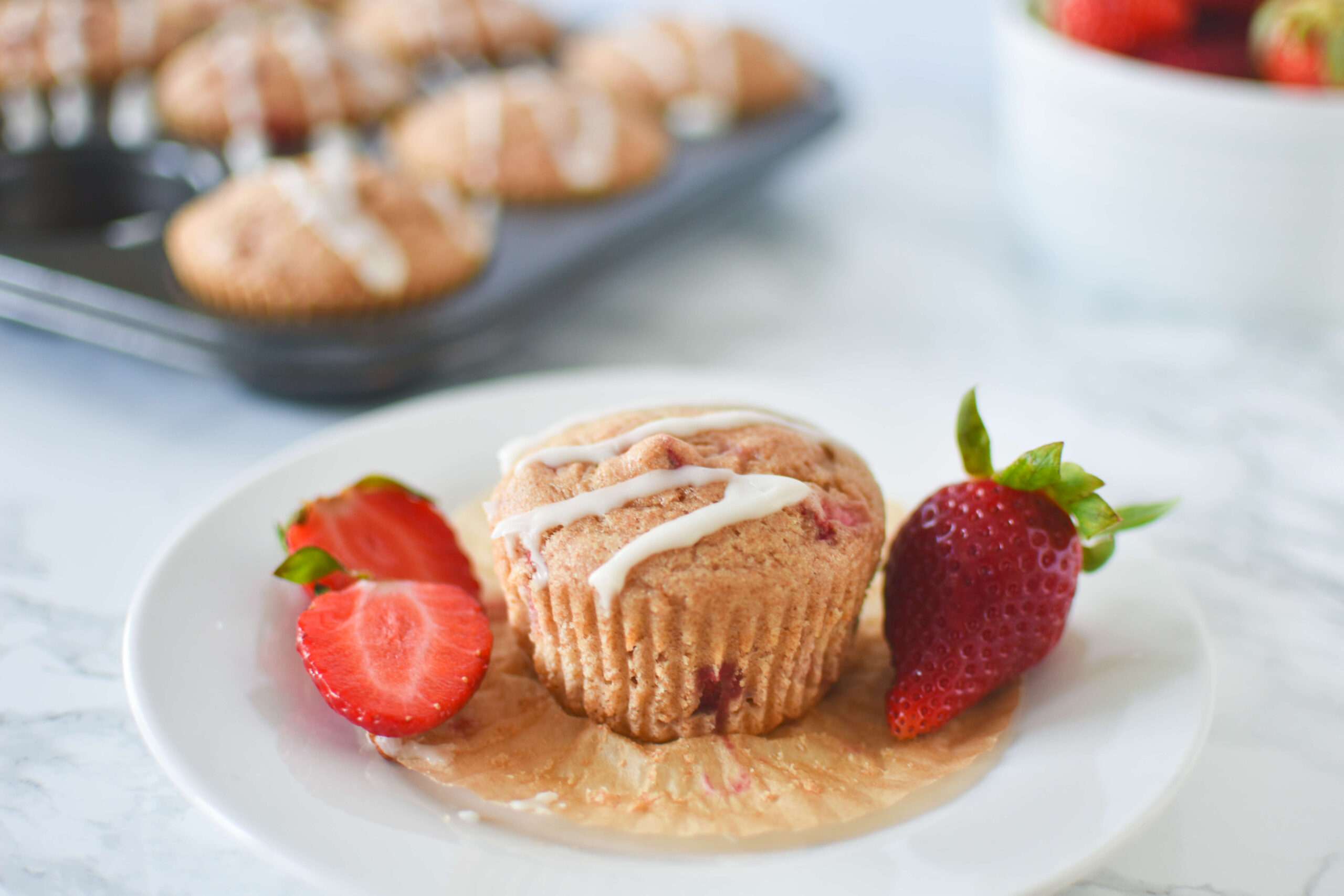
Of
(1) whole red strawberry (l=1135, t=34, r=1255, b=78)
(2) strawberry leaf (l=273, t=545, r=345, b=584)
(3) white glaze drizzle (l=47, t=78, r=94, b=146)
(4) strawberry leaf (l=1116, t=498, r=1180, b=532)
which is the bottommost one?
(2) strawberry leaf (l=273, t=545, r=345, b=584)

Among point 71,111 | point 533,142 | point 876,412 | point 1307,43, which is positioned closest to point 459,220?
point 533,142

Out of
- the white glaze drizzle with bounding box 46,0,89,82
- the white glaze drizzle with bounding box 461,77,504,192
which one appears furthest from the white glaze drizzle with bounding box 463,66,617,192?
the white glaze drizzle with bounding box 46,0,89,82

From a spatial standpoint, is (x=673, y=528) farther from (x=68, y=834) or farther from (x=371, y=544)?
(x=68, y=834)

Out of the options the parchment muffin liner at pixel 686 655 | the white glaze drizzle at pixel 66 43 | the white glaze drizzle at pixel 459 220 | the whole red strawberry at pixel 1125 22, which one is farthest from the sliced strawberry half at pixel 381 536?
the white glaze drizzle at pixel 66 43

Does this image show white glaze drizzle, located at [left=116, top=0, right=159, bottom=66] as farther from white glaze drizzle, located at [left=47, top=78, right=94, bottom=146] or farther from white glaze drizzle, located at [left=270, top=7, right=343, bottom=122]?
white glaze drizzle, located at [left=270, top=7, right=343, bottom=122]

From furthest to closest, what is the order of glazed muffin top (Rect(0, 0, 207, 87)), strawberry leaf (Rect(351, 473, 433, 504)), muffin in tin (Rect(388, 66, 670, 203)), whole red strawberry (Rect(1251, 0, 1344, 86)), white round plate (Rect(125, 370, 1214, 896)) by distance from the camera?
glazed muffin top (Rect(0, 0, 207, 87)), muffin in tin (Rect(388, 66, 670, 203)), whole red strawberry (Rect(1251, 0, 1344, 86)), strawberry leaf (Rect(351, 473, 433, 504)), white round plate (Rect(125, 370, 1214, 896))

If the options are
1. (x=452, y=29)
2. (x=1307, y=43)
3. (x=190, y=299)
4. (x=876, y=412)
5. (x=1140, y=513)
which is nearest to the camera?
(x=1140, y=513)

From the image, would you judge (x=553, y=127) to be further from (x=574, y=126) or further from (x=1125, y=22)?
(x=1125, y=22)

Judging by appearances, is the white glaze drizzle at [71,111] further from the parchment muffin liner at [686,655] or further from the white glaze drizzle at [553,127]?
the parchment muffin liner at [686,655]

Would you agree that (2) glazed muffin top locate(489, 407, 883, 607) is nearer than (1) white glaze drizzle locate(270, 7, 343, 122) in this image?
Yes

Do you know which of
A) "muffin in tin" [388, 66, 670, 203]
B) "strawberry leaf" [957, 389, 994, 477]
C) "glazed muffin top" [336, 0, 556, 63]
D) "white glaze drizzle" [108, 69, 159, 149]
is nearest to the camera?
"strawberry leaf" [957, 389, 994, 477]
